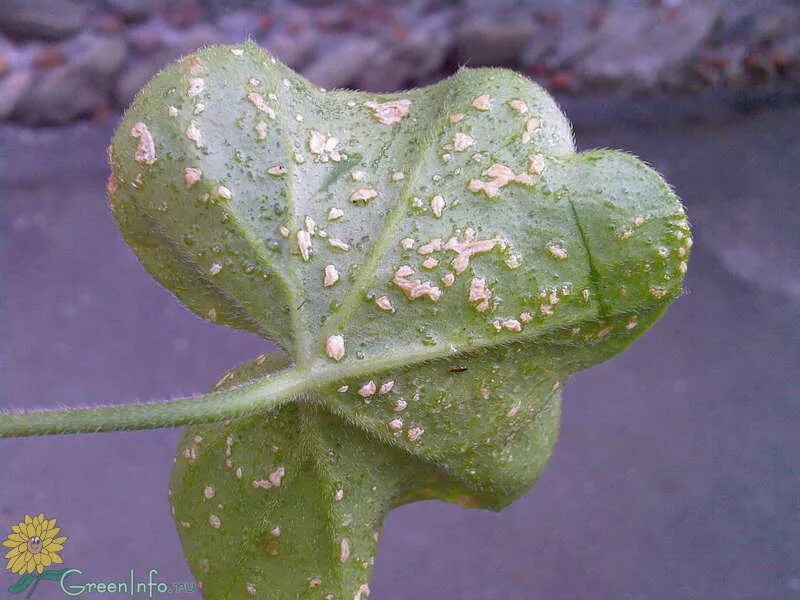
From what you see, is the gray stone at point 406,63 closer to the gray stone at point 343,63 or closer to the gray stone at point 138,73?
the gray stone at point 343,63

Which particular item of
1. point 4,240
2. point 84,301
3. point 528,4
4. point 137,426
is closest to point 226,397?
point 137,426

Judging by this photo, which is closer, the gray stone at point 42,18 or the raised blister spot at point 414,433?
the raised blister spot at point 414,433

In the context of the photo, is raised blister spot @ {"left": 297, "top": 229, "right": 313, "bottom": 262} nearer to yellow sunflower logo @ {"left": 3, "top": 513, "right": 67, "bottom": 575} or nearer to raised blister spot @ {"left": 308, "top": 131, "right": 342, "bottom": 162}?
raised blister spot @ {"left": 308, "top": 131, "right": 342, "bottom": 162}

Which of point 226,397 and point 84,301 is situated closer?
point 226,397

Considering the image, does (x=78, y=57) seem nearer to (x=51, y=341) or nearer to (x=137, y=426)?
(x=51, y=341)

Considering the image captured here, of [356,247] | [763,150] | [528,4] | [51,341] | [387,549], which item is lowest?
[387,549]

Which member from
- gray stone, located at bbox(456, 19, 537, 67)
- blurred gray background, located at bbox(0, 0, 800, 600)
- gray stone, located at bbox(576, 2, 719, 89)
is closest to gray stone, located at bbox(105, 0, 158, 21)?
blurred gray background, located at bbox(0, 0, 800, 600)

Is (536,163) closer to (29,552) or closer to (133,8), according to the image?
(29,552)

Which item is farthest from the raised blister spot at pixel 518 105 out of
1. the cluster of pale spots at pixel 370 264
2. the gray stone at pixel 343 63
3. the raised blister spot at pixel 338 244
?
the gray stone at pixel 343 63
